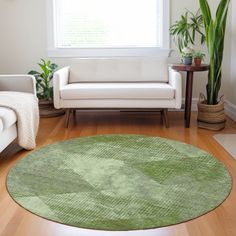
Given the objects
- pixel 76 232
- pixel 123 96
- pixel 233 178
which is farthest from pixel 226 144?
pixel 76 232

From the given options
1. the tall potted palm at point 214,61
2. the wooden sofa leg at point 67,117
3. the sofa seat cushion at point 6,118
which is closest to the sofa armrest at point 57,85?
the wooden sofa leg at point 67,117

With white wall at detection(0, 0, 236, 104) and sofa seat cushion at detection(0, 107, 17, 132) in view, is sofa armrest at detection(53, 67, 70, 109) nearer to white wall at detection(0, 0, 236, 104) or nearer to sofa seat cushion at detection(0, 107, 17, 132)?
white wall at detection(0, 0, 236, 104)

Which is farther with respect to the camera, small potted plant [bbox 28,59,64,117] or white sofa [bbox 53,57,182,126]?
small potted plant [bbox 28,59,64,117]

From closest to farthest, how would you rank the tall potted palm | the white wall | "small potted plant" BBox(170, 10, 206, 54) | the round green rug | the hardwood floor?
the hardwood floor < the round green rug < the tall potted palm < "small potted plant" BBox(170, 10, 206, 54) < the white wall

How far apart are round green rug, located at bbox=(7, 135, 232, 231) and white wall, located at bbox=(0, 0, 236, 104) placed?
1.61 metres

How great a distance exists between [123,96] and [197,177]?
1448mm

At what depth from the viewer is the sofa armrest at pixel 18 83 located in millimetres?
3314

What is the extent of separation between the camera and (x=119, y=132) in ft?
11.7

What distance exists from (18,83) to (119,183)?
1.58m

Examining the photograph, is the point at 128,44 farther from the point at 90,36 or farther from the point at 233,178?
the point at 233,178

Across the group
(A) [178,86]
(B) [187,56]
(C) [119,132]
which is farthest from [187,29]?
(C) [119,132]

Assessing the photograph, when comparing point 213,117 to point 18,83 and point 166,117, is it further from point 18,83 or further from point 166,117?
point 18,83

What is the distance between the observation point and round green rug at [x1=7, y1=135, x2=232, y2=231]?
74.5 inches

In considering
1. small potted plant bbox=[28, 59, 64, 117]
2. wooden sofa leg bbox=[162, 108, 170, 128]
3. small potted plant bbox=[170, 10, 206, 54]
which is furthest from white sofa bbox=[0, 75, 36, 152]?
small potted plant bbox=[170, 10, 206, 54]
